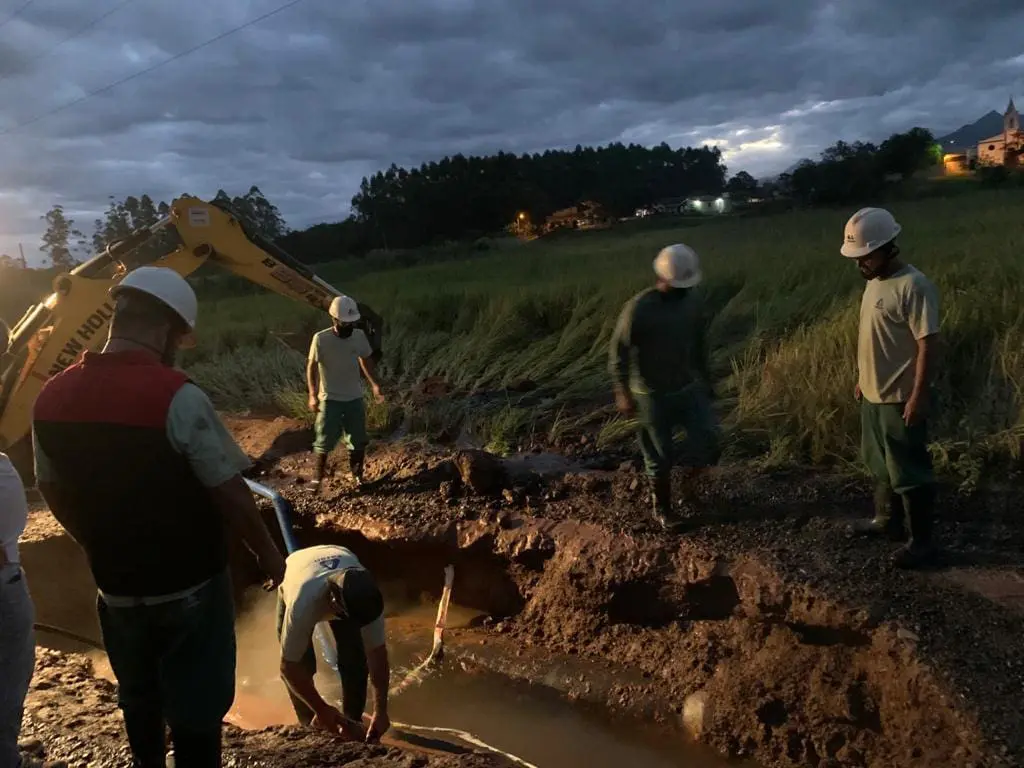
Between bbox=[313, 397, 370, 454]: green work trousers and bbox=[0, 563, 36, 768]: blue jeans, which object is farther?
bbox=[313, 397, 370, 454]: green work trousers

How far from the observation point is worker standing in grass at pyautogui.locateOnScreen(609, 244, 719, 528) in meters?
4.41

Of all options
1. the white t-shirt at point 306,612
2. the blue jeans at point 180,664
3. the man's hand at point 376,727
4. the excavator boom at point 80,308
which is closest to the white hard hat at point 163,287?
the blue jeans at point 180,664

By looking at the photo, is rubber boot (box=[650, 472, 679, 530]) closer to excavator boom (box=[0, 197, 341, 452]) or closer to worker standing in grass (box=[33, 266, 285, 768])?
worker standing in grass (box=[33, 266, 285, 768])

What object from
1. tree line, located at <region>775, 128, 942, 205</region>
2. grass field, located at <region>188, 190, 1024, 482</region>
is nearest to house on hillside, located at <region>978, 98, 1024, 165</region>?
tree line, located at <region>775, 128, 942, 205</region>

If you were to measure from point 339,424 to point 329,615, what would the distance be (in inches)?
128

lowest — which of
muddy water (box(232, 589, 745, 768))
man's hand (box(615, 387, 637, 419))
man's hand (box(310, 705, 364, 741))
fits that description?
muddy water (box(232, 589, 745, 768))

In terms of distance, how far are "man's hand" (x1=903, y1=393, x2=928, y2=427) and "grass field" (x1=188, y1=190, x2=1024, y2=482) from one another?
1218 millimetres

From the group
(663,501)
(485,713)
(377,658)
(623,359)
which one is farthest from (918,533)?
(377,658)

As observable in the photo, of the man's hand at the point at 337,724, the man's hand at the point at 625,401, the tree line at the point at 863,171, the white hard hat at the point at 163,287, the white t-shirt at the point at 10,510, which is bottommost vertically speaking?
the man's hand at the point at 337,724

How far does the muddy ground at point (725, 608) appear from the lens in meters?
3.32

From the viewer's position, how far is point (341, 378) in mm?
6266

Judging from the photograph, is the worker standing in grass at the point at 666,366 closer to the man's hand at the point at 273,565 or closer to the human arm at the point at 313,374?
the man's hand at the point at 273,565

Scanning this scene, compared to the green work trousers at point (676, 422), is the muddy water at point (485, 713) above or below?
below

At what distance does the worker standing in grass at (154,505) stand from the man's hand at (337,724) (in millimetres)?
907
